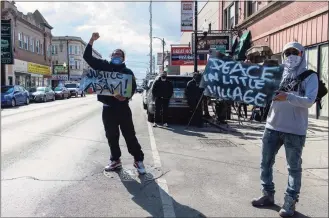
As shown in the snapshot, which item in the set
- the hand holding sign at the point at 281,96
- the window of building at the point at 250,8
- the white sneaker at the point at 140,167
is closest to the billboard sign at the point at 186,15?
the window of building at the point at 250,8

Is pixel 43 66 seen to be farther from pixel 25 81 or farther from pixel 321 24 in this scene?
pixel 321 24

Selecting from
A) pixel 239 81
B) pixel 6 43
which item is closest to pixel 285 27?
pixel 239 81

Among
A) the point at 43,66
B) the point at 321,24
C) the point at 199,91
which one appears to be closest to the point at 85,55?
the point at 199,91

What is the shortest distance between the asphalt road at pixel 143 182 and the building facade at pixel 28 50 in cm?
3052

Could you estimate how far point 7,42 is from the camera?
33250 millimetres

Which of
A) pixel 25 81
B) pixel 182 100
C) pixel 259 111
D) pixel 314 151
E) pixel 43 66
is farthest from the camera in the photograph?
pixel 43 66

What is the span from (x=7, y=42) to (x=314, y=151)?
31121 mm

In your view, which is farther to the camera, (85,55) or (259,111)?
(259,111)

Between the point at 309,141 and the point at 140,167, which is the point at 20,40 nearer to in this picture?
the point at 309,141

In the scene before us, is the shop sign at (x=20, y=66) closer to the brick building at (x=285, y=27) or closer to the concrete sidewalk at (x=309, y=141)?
the brick building at (x=285, y=27)

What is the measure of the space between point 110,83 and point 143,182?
63.1 inches

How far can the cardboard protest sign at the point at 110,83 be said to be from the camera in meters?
5.89

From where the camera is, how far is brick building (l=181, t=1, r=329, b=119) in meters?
13.4

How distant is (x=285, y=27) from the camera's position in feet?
52.9
